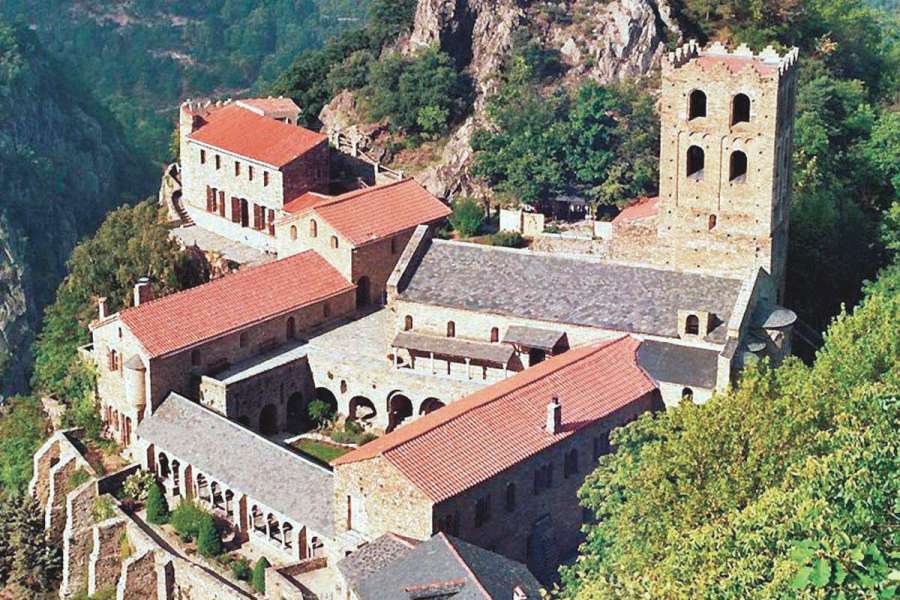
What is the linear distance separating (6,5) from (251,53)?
29415mm

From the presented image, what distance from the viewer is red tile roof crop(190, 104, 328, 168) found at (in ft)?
271

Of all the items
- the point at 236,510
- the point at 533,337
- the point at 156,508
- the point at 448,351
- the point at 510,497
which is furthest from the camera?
the point at 448,351

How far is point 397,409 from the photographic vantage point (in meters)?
67.8

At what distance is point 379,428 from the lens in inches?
2648

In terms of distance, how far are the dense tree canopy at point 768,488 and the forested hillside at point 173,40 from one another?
115831 mm

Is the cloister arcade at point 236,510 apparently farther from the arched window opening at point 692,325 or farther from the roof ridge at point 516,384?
the arched window opening at point 692,325

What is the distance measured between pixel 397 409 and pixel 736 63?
19.7m

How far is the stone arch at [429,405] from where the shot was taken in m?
66.6

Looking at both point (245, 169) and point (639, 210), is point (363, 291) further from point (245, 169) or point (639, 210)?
point (639, 210)

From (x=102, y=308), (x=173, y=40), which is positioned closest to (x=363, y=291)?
(x=102, y=308)

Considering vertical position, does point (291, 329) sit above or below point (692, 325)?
below

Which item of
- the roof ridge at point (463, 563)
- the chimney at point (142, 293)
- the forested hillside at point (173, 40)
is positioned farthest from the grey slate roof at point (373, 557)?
the forested hillside at point (173, 40)

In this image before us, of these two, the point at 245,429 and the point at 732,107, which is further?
the point at 732,107

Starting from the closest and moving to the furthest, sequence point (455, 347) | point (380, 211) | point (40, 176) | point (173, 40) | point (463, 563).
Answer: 1. point (463, 563)
2. point (455, 347)
3. point (380, 211)
4. point (40, 176)
5. point (173, 40)
